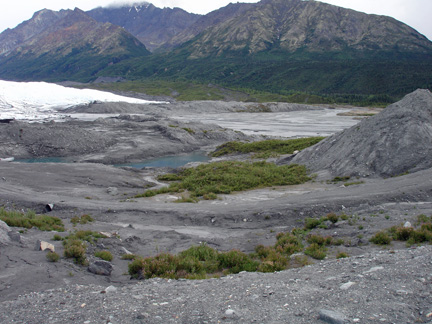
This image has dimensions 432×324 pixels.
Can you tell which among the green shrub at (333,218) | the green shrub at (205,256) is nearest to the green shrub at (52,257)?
the green shrub at (205,256)

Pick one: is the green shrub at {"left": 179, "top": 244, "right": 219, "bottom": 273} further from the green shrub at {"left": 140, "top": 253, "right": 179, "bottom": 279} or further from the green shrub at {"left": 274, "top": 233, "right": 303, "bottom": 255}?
the green shrub at {"left": 274, "top": 233, "right": 303, "bottom": 255}

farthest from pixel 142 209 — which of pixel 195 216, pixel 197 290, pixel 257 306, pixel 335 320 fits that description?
pixel 335 320

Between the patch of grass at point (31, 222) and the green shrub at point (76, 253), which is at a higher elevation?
the green shrub at point (76, 253)

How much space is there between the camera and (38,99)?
415 feet

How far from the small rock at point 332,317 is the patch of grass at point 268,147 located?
41.8 m

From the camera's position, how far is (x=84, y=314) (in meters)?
7.72

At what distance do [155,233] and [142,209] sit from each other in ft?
17.3

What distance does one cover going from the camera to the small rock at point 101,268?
433 inches

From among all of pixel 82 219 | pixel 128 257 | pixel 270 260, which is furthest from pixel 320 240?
pixel 82 219

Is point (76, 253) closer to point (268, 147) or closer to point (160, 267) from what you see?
point (160, 267)

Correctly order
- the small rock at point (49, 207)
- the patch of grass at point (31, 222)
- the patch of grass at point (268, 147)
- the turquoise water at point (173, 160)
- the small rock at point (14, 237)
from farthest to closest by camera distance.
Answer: the turquoise water at point (173, 160) → the patch of grass at point (268, 147) → the small rock at point (49, 207) → the patch of grass at point (31, 222) → the small rock at point (14, 237)

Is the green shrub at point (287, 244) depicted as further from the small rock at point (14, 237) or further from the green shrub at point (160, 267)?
the small rock at point (14, 237)

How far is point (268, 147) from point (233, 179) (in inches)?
950

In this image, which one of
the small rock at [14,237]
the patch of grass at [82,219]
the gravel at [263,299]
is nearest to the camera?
the gravel at [263,299]
